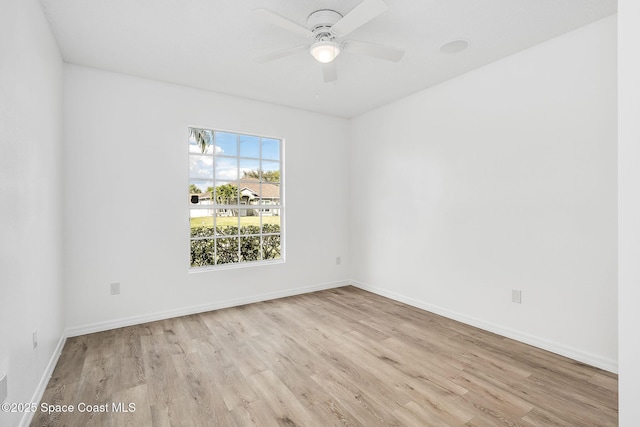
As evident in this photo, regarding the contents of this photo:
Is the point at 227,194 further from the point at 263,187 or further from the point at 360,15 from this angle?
the point at 360,15

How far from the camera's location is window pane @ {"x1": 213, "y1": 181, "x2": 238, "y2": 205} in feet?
12.9

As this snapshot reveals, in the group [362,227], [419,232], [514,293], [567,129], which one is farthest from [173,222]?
[567,129]

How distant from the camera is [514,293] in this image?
9.55 feet

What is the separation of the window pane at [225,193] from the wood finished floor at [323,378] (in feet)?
4.97

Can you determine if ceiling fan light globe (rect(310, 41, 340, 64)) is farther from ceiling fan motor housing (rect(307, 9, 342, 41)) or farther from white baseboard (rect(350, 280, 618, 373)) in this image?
white baseboard (rect(350, 280, 618, 373))

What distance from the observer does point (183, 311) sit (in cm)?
360

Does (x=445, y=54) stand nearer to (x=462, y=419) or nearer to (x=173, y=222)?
(x=462, y=419)

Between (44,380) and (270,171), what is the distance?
310cm

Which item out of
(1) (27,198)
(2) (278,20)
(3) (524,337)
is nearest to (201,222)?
(1) (27,198)

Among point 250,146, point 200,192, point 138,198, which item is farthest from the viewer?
point 250,146

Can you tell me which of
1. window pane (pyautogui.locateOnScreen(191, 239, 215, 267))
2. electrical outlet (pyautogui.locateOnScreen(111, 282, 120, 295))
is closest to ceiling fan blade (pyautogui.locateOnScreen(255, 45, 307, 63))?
window pane (pyautogui.locateOnScreen(191, 239, 215, 267))

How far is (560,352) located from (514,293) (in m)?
0.56

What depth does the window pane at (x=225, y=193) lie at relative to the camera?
3939 mm

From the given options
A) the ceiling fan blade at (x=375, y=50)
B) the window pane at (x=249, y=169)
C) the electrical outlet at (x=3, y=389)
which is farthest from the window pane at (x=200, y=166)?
the electrical outlet at (x=3, y=389)
